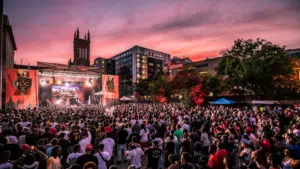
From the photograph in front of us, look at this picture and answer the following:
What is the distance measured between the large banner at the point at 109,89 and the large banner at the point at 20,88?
35.1 ft

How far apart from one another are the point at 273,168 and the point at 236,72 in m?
25.9

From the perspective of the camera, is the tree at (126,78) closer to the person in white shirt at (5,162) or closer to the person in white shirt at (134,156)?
the person in white shirt at (134,156)

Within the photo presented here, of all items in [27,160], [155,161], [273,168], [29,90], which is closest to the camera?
[273,168]

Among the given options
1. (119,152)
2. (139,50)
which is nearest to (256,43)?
(119,152)

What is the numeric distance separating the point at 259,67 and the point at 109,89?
81.0ft

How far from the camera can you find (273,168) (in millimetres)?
3846

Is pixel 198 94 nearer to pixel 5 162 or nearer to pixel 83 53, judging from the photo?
pixel 5 162

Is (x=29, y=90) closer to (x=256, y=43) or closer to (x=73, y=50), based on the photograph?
(x=256, y=43)

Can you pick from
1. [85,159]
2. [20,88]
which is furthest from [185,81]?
[85,159]

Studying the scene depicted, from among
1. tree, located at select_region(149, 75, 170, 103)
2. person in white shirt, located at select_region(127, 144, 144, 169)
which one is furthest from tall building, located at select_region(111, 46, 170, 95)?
person in white shirt, located at select_region(127, 144, 144, 169)

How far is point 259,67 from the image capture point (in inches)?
979

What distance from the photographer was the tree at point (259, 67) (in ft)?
81.2

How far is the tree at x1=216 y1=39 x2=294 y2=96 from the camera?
81.2ft

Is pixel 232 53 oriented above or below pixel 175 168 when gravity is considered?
above
